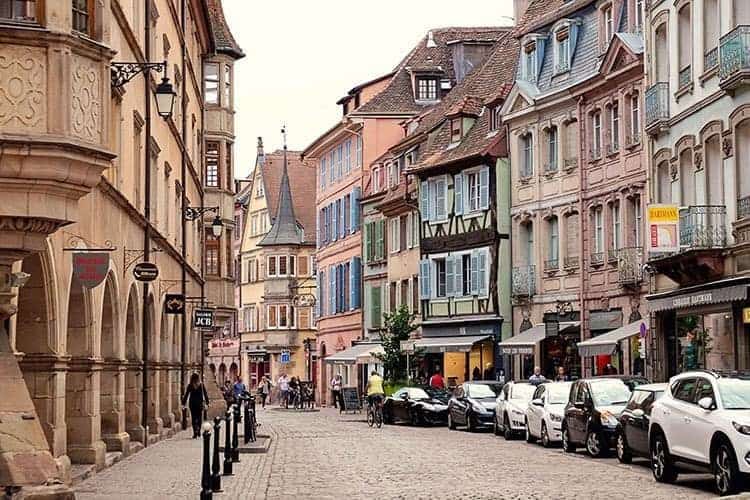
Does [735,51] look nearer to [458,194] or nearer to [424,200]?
[458,194]

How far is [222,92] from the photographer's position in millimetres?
57281

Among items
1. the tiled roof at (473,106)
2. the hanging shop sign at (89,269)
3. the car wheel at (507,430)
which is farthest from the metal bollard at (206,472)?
the tiled roof at (473,106)

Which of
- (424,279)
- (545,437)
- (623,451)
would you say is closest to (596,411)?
(623,451)

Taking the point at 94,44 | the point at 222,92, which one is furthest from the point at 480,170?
the point at 94,44

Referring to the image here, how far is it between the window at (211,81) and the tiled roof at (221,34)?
866 mm

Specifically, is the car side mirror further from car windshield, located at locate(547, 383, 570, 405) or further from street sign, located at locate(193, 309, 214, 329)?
street sign, located at locate(193, 309, 214, 329)

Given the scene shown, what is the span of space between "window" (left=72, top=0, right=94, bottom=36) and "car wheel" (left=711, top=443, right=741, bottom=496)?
9400 mm

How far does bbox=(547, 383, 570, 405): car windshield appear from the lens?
3497 cm

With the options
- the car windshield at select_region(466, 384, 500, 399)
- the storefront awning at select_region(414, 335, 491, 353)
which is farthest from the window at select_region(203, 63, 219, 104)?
the car windshield at select_region(466, 384, 500, 399)

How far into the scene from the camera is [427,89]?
77812 mm

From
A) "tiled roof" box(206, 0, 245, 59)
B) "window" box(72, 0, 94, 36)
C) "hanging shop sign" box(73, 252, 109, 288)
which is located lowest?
"hanging shop sign" box(73, 252, 109, 288)

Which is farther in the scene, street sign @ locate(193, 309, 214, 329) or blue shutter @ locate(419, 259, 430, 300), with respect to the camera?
blue shutter @ locate(419, 259, 430, 300)

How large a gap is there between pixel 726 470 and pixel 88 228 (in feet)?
33.7

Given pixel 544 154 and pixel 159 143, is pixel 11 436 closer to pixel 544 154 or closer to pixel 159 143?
pixel 159 143
